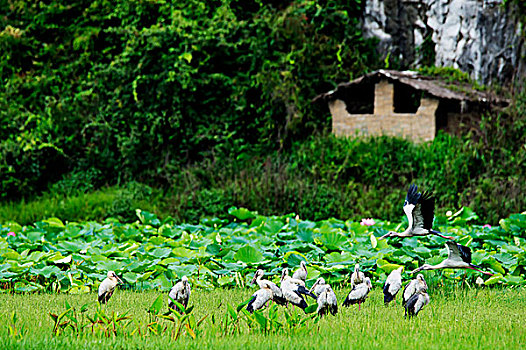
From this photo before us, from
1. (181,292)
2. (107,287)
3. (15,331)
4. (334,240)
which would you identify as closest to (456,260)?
(334,240)

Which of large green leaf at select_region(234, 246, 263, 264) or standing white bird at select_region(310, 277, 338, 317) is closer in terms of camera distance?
standing white bird at select_region(310, 277, 338, 317)

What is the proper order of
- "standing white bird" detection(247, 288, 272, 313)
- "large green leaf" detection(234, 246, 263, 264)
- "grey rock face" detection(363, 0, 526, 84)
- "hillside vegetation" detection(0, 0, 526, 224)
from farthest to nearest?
"grey rock face" detection(363, 0, 526, 84), "hillside vegetation" detection(0, 0, 526, 224), "large green leaf" detection(234, 246, 263, 264), "standing white bird" detection(247, 288, 272, 313)

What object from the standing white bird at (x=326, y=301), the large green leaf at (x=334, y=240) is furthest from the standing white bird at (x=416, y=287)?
the large green leaf at (x=334, y=240)

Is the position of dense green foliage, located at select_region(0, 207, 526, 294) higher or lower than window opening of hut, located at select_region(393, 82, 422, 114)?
lower

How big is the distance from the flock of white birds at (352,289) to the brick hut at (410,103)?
698cm

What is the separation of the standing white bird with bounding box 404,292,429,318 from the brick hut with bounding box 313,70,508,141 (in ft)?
24.3

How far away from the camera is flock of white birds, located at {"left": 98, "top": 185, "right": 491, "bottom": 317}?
13.2 feet

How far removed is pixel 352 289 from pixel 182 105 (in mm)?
8825

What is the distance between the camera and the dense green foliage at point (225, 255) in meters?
5.34

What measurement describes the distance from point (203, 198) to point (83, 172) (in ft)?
12.9

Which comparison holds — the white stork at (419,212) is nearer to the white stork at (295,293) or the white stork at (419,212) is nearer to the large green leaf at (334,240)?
the white stork at (295,293)

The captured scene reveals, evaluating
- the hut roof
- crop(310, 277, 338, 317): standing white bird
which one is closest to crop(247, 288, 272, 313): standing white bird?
crop(310, 277, 338, 317): standing white bird

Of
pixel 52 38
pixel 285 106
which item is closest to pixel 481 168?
pixel 285 106

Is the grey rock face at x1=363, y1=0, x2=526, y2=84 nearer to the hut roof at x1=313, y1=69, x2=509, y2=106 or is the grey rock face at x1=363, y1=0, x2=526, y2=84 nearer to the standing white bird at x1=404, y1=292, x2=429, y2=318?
the hut roof at x1=313, y1=69, x2=509, y2=106
